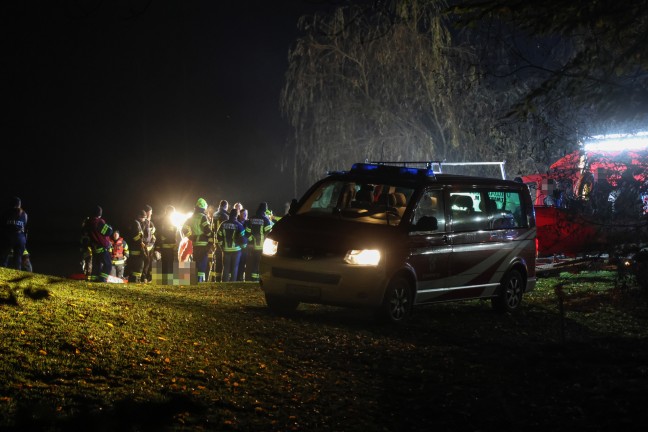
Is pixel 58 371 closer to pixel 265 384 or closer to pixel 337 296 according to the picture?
pixel 265 384

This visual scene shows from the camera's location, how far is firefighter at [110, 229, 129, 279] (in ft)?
61.6

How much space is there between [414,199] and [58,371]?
570 cm

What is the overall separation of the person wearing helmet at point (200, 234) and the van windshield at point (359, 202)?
6249 mm

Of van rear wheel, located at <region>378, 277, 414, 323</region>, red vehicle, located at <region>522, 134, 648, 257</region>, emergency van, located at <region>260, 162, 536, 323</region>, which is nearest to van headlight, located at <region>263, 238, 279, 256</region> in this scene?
emergency van, located at <region>260, 162, 536, 323</region>

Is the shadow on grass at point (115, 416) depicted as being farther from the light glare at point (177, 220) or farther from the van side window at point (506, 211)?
the light glare at point (177, 220)

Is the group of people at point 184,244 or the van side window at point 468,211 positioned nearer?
the van side window at point 468,211

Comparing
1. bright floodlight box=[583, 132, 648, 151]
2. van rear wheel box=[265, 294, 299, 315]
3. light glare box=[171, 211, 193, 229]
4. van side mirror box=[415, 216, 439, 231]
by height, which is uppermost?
bright floodlight box=[583, 132, 648, 151]

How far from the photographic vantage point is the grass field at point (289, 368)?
21.2 feet

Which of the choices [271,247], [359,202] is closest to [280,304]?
[271,247]

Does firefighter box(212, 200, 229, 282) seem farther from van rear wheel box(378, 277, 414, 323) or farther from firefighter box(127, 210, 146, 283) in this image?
van rear wheel box(378, 277, 414, 323)

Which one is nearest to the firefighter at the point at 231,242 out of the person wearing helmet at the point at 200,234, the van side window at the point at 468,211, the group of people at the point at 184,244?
the group of people at the point at 184,244

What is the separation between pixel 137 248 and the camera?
18.8 meters

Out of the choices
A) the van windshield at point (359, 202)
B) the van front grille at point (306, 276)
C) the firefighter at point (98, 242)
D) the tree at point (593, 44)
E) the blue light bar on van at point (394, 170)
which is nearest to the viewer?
the tree at point (593, 44)

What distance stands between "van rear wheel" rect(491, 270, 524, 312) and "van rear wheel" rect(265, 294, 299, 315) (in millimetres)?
3336
